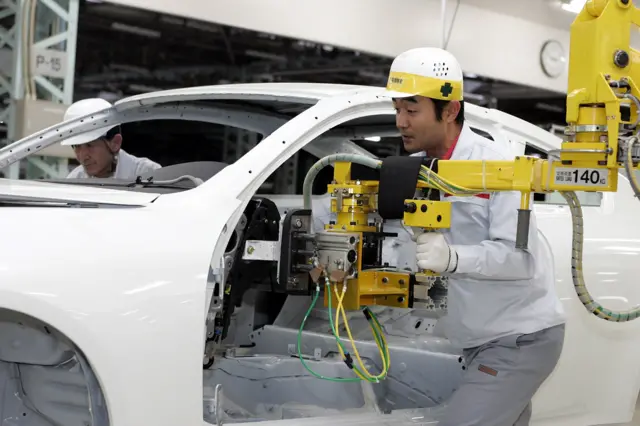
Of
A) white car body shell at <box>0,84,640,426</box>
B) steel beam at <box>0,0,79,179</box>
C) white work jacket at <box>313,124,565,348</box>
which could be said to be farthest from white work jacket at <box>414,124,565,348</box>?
steel beam at <box>0,0,79,179</box>

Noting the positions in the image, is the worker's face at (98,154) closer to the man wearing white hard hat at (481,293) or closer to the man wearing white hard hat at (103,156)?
the man wearing white hard hat at (103,156)

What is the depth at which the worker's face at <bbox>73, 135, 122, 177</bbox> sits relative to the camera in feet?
14.8

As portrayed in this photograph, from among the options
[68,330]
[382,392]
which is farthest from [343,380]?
[68,330]

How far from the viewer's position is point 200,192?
2.68 metres

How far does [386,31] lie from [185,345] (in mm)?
7081

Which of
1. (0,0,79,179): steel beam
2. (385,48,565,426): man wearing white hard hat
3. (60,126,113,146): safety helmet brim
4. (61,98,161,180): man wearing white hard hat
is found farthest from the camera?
(0,0,79,179): steel beam

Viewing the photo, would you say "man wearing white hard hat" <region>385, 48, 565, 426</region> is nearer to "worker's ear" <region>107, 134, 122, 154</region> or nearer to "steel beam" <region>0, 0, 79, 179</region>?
"worker's ear" <region>107, 134, 122, 154</region>

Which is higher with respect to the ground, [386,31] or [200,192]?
[386,31]

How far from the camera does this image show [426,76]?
301 centimetres

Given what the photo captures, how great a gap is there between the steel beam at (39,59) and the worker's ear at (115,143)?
2523mm

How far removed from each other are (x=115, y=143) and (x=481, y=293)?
2384 millimetres

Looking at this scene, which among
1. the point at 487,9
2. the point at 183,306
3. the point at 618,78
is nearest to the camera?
the point at 183,306

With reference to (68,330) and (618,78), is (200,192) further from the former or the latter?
(618,78)

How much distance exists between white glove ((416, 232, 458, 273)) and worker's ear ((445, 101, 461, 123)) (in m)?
0.63
